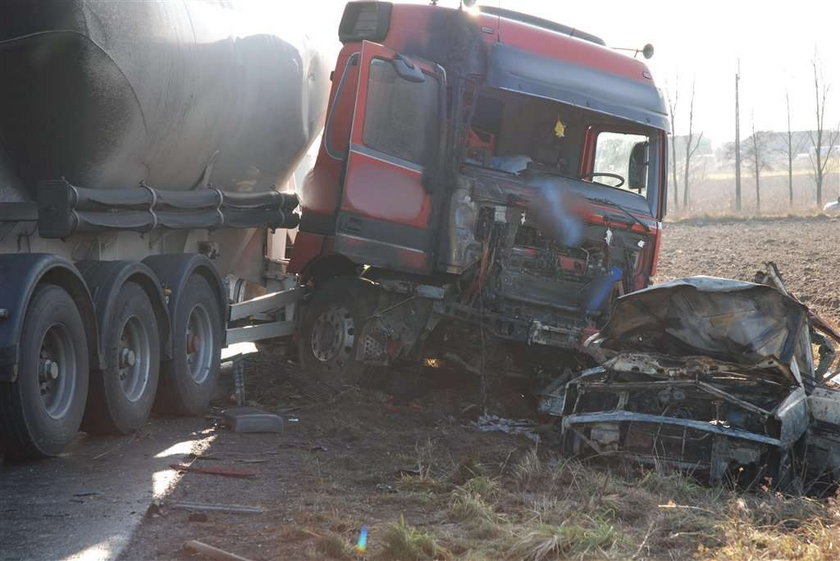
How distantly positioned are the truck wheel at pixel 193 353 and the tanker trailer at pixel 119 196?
15 millimetres

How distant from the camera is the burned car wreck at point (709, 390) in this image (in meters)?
6.97

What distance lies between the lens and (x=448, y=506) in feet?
19.7

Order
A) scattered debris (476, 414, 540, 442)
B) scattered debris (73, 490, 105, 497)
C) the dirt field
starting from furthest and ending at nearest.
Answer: scattered debris (476, 414, 540, 442) → scattered debris (73, 490, 105, 497) → the dirt field

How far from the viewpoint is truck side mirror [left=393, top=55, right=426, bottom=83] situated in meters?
9.62

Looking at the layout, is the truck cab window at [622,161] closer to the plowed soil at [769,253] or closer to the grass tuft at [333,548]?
the plowed soil at [769,253]

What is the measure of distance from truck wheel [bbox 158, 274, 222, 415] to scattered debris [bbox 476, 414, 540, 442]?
2.17 meters

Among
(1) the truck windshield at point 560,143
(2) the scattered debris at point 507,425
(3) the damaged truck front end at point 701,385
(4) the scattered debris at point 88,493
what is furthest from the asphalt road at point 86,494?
(1) the truck windshield at point 560,143

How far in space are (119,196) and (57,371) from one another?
1.40 m

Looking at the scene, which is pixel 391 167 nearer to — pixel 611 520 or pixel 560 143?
pixel 560 143

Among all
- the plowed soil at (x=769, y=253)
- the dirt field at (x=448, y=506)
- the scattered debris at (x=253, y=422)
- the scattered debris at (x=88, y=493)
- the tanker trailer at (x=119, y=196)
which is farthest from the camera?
the plowed soil at (x=769, y=253)

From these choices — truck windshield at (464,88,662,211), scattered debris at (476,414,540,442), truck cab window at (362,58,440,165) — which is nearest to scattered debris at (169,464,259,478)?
scattered debris at (476,414,540,442)

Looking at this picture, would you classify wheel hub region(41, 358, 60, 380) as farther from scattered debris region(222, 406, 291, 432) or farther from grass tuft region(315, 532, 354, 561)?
grass tuft region(315, 532, 354, 561)

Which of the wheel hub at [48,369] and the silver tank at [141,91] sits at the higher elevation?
the silver tank at [141,91]

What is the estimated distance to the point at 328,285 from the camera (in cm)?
1077
